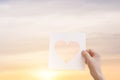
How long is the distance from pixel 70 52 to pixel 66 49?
38mm

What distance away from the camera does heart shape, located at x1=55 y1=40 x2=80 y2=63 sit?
112 centimetres

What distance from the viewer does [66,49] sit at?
121 centimetres

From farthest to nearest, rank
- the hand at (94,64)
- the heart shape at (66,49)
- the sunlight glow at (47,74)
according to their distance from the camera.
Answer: the sunlight glow at (47,74) < the heart shape at (66,49) < the hand at (94,64)

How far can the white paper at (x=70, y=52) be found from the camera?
3.59 ft

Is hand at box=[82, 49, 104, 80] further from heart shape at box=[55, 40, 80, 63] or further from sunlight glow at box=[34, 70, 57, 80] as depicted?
sunlight glow at box=[34, 70, 57, 80]

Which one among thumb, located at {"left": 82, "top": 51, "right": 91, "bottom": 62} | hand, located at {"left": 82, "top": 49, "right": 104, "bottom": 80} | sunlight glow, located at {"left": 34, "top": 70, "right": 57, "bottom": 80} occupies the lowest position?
sunlight glow, located at {"left": 34, "top": 70, "right": 57, "bottom": 80}

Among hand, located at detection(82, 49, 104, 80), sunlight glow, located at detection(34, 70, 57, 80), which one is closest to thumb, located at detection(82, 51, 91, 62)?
hand, located at detection(82, 49, 104, 80)

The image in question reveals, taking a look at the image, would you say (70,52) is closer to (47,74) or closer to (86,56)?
(86,56)

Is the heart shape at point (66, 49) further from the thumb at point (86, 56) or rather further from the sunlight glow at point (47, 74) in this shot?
the sunlight glow at point (47, 74)

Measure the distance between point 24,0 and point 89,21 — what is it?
0.40m

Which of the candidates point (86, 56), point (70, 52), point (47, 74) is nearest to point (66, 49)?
point (70, 52)

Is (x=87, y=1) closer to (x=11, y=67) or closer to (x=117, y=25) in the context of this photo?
(x=117, y=25)

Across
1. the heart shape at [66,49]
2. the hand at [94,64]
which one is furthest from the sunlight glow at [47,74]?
the hand at [94,64]

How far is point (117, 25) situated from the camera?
1562 mm
